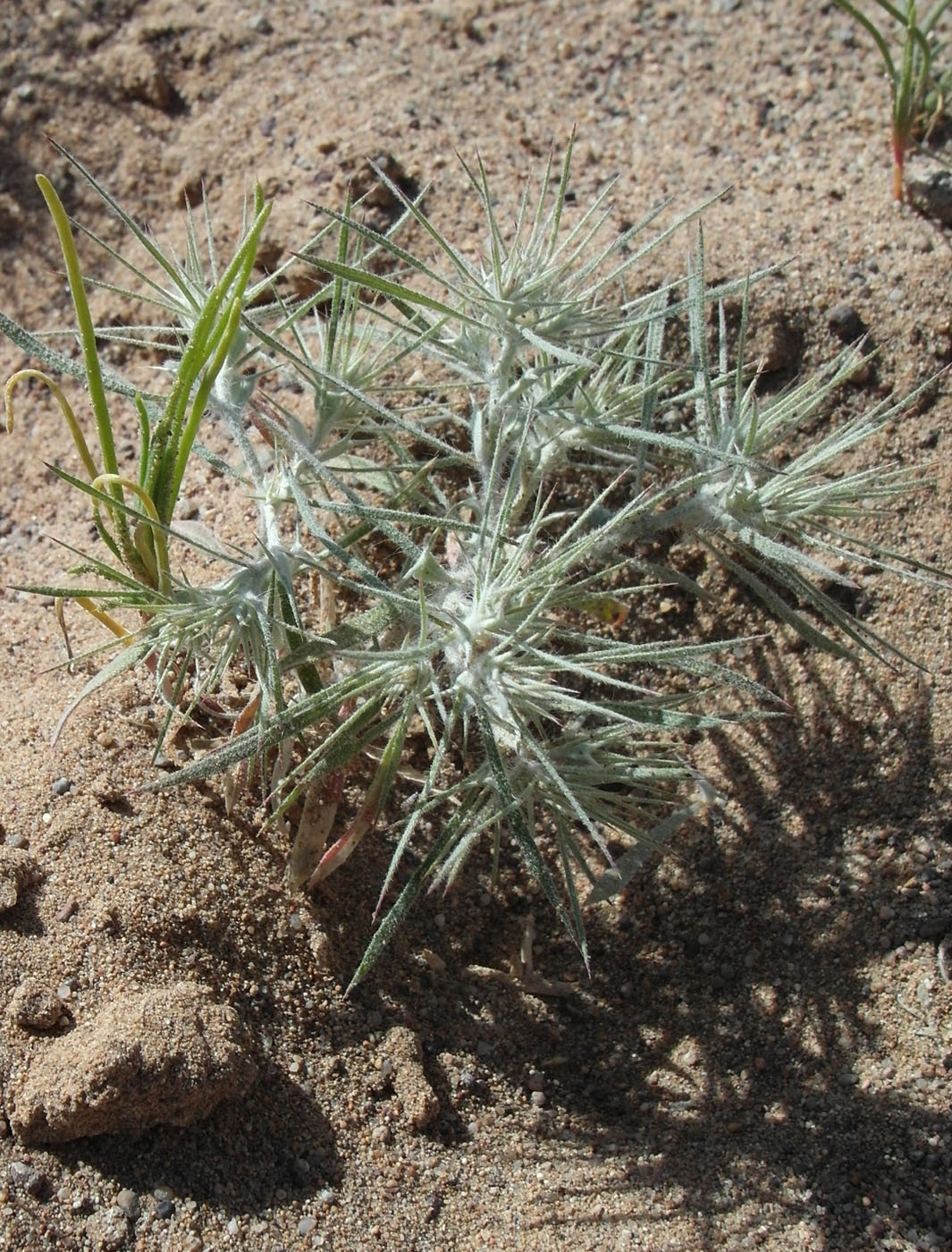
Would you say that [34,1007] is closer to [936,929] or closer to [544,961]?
[544,961]

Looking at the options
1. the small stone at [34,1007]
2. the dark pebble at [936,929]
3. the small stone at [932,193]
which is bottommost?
the dark pebble at [936,929]

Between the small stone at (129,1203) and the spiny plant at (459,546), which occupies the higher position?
the spiny plant at (459,546)

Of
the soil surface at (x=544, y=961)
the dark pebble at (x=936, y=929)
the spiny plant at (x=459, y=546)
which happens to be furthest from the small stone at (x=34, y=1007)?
the dark pebble at (x=936, y=929)

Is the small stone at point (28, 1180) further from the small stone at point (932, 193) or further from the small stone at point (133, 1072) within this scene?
the small stone at point (932, 193)

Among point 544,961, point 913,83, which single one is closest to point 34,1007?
point 544,961

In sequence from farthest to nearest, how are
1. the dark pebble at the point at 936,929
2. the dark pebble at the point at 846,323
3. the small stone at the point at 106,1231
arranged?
the dark pebble at the point at 846,323 → the dark pebble at the point at 936,929 → the small stone at the point at 106,1231

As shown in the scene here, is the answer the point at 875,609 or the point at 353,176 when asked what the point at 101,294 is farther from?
the point at 875,609
